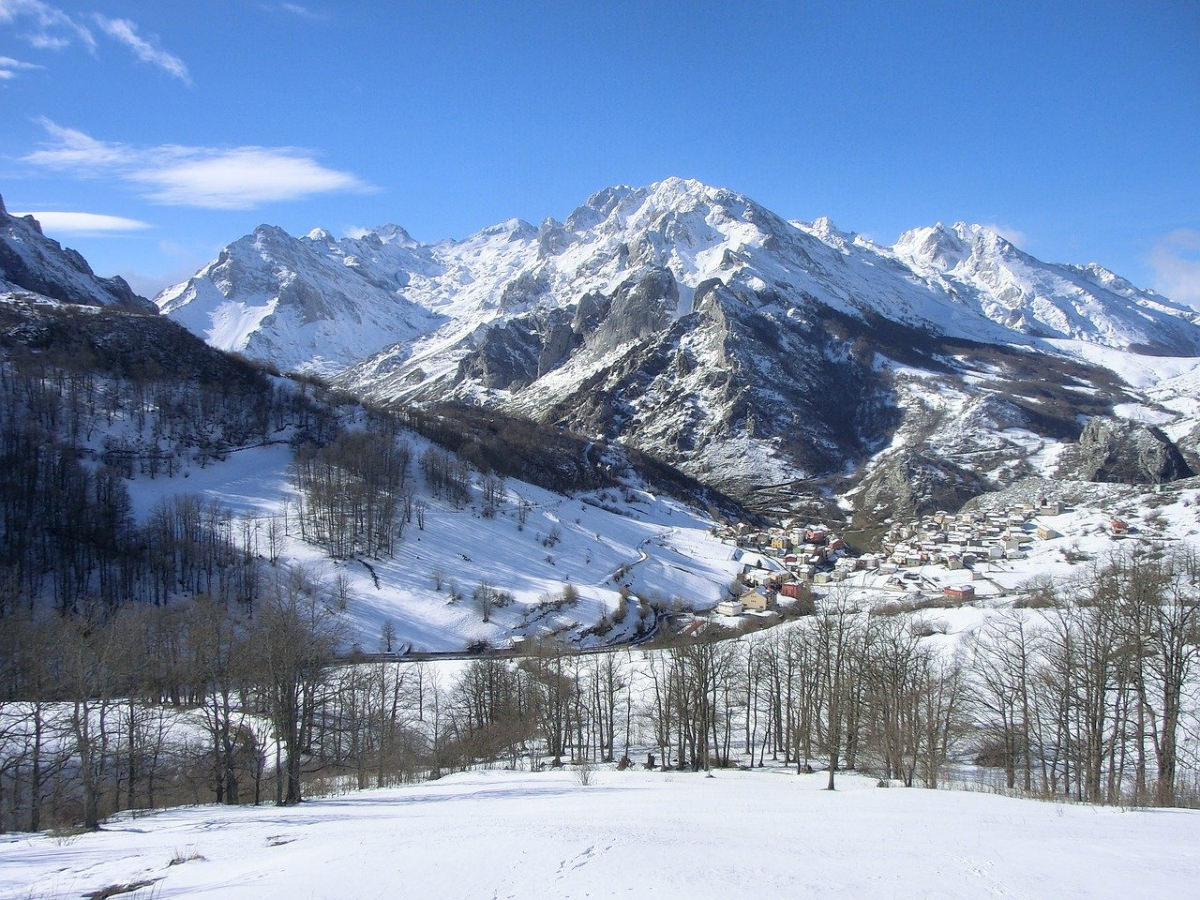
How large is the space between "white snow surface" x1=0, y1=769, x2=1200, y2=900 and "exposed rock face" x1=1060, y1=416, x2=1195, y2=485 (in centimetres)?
17237

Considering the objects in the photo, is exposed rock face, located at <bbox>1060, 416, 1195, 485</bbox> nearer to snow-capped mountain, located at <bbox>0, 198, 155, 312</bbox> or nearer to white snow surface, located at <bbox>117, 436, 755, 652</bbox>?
white snow surface, located at <bbox>117, 436, 755, 652</bbox>

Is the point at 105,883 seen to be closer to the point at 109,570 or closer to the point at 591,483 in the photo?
the point at 109,570

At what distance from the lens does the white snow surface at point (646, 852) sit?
9195mm

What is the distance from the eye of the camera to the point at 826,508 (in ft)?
513

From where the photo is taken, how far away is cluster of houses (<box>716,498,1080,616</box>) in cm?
7888

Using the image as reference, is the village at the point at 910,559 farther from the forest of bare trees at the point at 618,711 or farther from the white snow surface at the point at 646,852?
the white snow surface at the point at 646,852

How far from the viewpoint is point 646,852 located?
10.7m

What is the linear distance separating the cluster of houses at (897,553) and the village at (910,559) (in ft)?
0.40

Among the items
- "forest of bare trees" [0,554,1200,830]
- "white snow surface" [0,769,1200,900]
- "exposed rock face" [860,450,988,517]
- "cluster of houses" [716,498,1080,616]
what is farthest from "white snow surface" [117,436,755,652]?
"exposed rock face" [860,450,988,517]

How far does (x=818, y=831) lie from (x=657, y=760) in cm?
2415

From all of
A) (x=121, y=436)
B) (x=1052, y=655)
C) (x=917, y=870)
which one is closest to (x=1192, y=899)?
(x=917, y=870)

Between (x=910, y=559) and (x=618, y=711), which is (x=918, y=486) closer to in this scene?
(x=910, y=559)

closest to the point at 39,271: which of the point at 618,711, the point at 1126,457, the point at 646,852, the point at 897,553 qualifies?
the point at 618,711

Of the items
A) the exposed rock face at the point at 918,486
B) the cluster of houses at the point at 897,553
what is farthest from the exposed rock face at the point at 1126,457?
the cluster of houses at the point at 897,553
